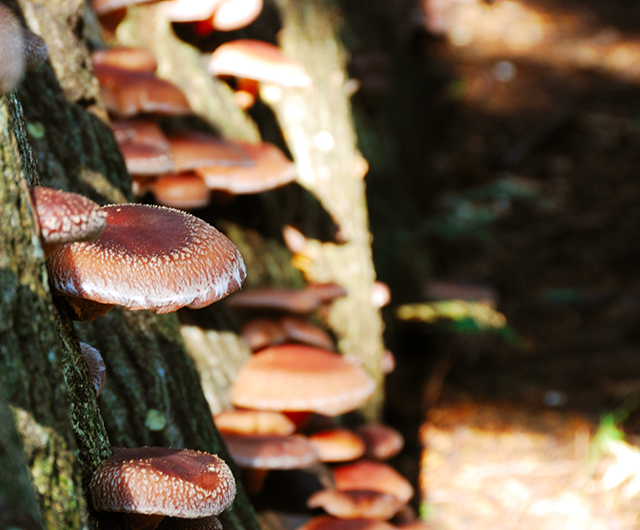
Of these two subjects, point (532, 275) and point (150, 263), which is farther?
point (532, 275)

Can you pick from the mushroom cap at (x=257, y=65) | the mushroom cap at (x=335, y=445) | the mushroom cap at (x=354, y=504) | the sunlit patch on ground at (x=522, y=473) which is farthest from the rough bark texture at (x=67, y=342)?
the sunlit patch on ground at (x=522, y=473)

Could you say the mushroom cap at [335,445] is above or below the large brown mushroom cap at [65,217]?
below

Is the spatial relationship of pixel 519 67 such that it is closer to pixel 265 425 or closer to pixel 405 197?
pixel 405 197

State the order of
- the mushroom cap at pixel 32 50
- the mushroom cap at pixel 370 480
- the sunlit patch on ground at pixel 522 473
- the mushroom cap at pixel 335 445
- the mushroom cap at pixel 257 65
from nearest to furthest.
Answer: the mushroom cap at pixel 32 50 < the mushroom cap at pixel 335 445 < the mushroom cap at pixel 370 480 < the mushroom cap at pixel 257 65 < the sunlit patch on ground at pixel 522 473

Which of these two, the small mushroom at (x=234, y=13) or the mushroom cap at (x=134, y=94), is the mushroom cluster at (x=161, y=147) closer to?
the mushroom cap at (x=134, y=94)

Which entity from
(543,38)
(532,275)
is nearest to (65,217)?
(532,275)

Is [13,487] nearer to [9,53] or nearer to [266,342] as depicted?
[9,53]
